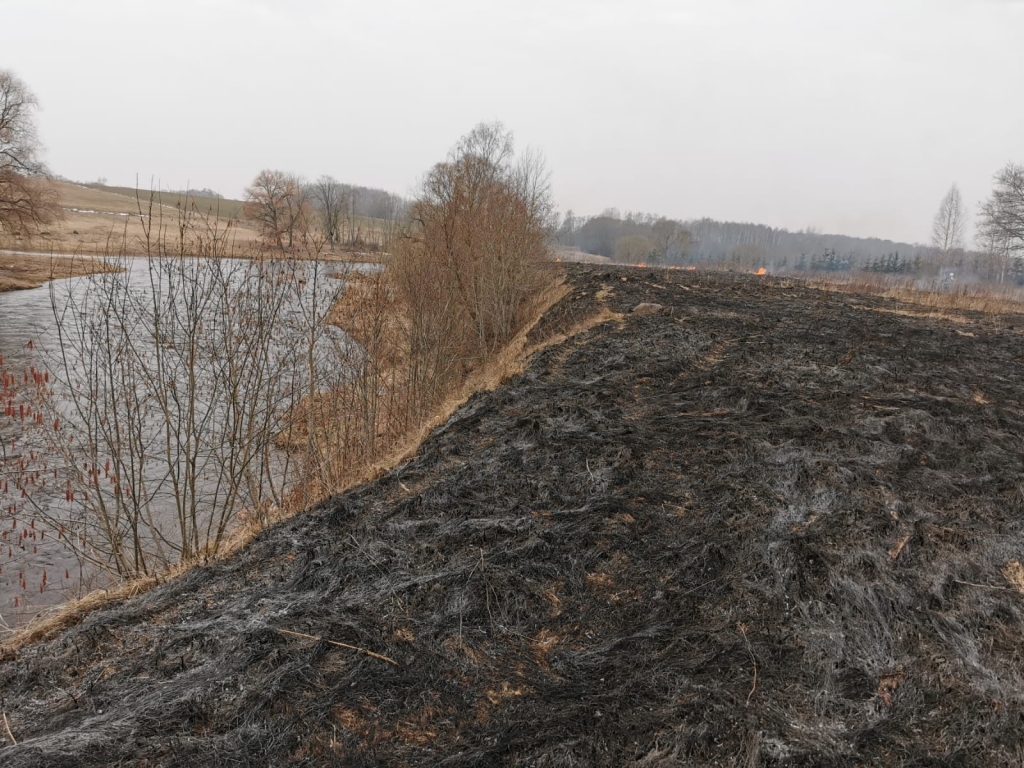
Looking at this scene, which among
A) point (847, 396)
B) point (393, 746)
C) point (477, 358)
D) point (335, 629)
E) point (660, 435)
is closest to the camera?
point (393, 746)

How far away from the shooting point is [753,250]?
96000 millimetres

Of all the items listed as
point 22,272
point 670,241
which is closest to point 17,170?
point 22,272

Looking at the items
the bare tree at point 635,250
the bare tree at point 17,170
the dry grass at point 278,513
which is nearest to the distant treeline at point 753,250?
the bare tree at point 635,250

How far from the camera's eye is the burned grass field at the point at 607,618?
219 cm

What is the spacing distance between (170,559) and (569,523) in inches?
175

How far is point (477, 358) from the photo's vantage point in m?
12.5

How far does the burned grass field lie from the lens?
7.18 ft

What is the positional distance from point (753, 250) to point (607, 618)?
10454cm

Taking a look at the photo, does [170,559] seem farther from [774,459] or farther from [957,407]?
[957,407]

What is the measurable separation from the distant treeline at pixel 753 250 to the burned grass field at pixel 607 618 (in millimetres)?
19903

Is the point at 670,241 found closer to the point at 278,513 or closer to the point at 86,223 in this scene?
the point at 86,223

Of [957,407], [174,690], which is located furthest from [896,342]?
[174,690]

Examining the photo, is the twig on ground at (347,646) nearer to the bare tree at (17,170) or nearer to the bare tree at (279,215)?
the bare tree at (279,215)

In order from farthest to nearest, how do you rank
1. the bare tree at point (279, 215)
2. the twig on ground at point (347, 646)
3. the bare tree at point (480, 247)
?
the bare tree at point (480, 247), the bare tree at point (279, 215), the twig on ground at point (347, 646)
